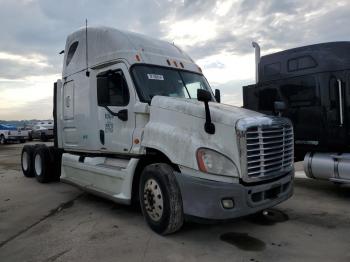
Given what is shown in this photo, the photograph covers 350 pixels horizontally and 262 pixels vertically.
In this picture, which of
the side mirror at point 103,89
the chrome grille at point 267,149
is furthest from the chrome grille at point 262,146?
the side mirror at point 103,89

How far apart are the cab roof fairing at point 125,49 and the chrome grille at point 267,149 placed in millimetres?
2389

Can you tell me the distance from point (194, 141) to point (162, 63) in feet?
7.17

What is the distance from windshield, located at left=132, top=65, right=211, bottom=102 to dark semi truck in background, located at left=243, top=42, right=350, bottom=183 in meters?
2.00

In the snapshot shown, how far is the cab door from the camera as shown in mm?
5855

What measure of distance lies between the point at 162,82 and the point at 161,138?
50.5 inches

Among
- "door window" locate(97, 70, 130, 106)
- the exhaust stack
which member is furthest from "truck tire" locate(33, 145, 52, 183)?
the exhaust stack

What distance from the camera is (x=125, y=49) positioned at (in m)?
6.27

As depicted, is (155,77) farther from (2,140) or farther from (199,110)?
(2,140)

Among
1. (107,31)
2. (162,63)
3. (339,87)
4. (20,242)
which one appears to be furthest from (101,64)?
(339,87)

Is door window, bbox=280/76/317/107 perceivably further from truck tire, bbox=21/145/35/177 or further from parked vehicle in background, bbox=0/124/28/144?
parked vehicle in background, bbox=0/124/28/144

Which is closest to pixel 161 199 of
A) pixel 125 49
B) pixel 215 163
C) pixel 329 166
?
pixel 215 163

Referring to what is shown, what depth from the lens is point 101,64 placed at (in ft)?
22.0

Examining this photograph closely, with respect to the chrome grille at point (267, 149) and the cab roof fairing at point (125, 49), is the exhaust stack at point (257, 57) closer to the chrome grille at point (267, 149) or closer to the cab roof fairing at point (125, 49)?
the cab roof fairing at point (125, 49)

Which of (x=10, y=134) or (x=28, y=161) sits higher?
(x=10, y=134)
